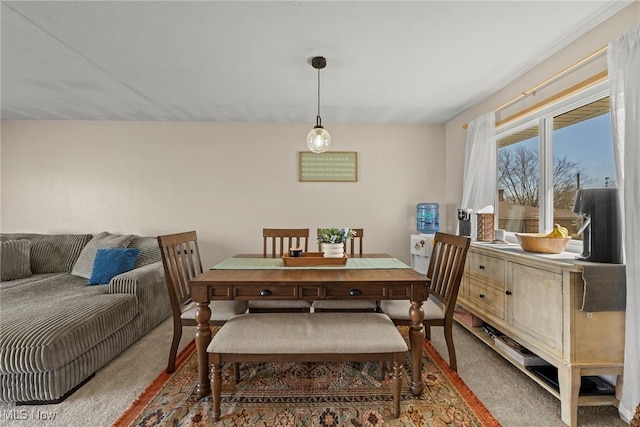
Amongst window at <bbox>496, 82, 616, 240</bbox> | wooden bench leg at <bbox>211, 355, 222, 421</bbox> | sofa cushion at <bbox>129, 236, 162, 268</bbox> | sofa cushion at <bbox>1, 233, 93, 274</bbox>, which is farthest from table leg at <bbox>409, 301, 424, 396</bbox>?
sofa cushion at <bbox>1, 233, 93, 274</bbox>

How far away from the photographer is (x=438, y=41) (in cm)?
186

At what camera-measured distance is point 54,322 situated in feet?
5.76

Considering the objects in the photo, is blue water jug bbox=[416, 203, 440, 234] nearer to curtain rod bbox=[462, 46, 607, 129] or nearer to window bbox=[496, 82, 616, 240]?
window bbox=[496, 82, 616, 240]

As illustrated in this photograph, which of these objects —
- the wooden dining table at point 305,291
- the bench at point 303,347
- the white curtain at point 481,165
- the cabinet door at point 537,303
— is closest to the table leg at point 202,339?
the wooden dining table at point 305,291

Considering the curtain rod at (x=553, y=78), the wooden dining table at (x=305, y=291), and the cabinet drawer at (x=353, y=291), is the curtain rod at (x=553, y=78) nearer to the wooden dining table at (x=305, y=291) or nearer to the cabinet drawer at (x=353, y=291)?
the wooden dining table at (x=305, y=291)

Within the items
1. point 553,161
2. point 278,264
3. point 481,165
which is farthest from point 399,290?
point 481,165

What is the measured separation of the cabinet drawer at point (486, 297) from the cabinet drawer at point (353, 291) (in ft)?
3.29

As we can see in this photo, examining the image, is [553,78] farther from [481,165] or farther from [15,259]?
[15,259]

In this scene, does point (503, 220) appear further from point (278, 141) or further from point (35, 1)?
point (35, 1)

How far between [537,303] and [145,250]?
360 centimetres

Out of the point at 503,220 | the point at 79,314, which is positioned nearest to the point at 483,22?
the point at 503,220

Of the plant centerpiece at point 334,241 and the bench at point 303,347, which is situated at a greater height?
the plant centerpiece at point 334,241
